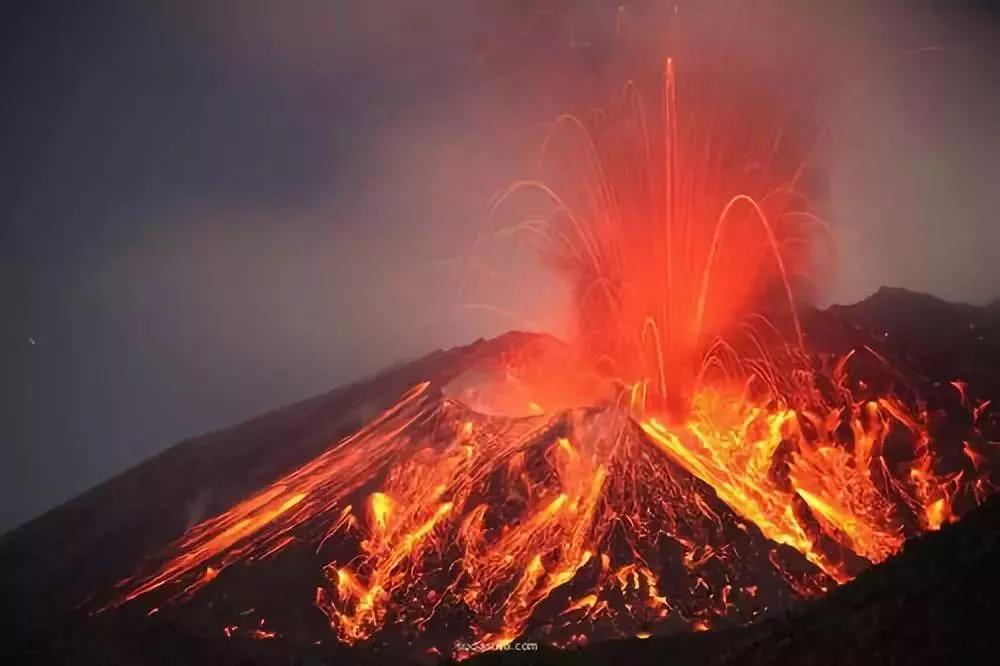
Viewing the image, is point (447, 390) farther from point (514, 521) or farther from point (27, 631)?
point (27, 631)

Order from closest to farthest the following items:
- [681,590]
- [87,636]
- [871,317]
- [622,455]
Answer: [681,590] < [87,636] < [622,455] < [871,317]

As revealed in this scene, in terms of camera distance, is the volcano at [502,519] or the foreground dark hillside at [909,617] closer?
the foreground dark hillside at [909,617]

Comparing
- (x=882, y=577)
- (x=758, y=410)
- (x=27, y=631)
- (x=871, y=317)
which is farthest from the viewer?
(x=871, y=317)

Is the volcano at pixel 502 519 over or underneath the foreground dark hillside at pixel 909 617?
underneath

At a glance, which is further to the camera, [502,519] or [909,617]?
[502,519]

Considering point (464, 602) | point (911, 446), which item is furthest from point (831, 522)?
point (464, 602)
